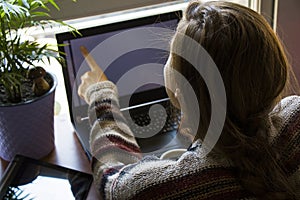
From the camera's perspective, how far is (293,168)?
0.82m

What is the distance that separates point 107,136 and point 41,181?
177 mm

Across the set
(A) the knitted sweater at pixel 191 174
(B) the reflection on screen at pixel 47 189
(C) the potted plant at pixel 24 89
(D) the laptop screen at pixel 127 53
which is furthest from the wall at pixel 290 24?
(B) the reflection on screen at pixel 47 189

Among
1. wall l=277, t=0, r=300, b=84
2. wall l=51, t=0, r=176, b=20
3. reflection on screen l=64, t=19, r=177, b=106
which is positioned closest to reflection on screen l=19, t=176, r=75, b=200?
reflection on screen l=64, t=19, r=177, b=106

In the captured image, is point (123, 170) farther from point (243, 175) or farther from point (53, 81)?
point (53, 81)

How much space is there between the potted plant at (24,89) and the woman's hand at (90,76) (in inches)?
4.4

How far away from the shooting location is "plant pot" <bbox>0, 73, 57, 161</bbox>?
3.28ft

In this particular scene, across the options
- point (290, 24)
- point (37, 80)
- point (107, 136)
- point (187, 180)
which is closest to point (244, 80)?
point (187, 180)

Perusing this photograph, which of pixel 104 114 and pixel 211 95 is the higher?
pixel 211 95

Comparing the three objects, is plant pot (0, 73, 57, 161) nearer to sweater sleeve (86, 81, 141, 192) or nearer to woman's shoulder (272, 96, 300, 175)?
sweater sleeve (86, 81, 141, 192)

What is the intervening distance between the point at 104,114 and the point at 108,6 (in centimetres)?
32

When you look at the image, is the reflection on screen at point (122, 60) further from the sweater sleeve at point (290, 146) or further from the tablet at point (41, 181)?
the sweater sleeve at point (290, 146)

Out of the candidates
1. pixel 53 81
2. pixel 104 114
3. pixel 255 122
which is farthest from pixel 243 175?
pixel 53 81

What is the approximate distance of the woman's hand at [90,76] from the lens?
1178 millimetres

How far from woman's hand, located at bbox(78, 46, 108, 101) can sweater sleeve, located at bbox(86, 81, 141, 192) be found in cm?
4
